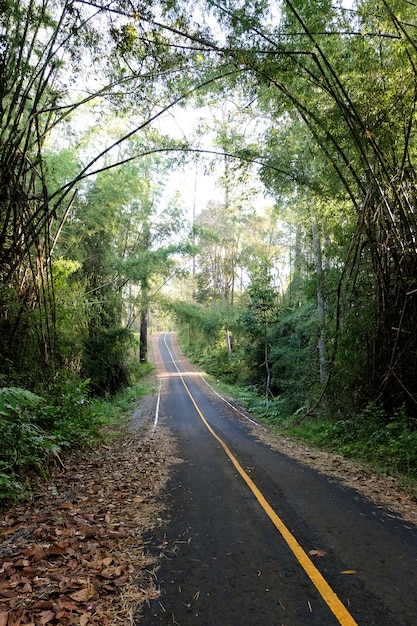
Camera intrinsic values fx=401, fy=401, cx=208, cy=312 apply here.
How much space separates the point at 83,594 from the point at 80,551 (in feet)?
2.42

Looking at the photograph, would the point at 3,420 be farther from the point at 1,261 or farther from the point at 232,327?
the point at 232,327

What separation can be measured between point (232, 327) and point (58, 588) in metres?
28.1

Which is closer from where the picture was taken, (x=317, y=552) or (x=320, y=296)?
(x=317, y=552)

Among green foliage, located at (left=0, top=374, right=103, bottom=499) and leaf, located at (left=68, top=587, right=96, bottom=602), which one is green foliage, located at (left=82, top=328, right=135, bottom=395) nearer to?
green foliage, located at (left=0, top=374, right=103, bottom=499)

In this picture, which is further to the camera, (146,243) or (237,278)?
(237,278)

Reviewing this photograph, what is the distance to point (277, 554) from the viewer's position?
11.6ft

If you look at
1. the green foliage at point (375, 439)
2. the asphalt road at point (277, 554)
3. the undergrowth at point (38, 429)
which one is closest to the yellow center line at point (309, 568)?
the asphalt road at point (277, 554)

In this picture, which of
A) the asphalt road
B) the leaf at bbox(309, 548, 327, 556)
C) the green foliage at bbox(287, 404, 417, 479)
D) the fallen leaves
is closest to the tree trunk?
the green foliage at bbox(287, 404, 417, 479)

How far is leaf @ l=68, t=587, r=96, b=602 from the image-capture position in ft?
9.11

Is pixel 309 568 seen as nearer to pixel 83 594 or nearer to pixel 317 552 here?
pixel 317 552

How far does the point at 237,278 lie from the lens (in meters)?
38.2

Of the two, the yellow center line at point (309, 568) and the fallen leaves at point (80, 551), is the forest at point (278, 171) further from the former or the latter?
the yellow center line at point (309, 568)

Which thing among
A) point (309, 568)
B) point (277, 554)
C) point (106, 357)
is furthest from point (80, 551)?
point (106, 357)

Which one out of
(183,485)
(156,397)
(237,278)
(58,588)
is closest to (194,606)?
(58,588)
